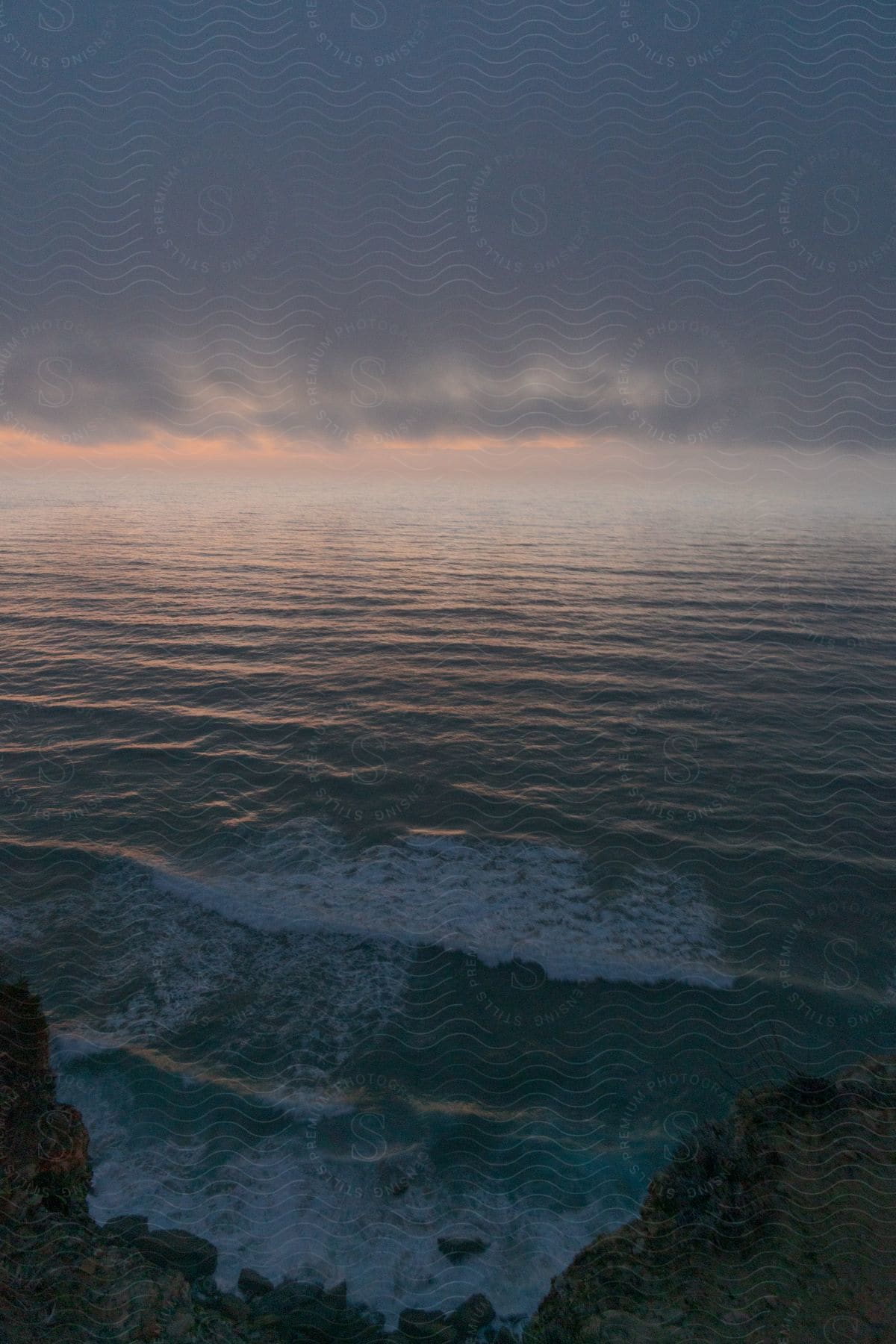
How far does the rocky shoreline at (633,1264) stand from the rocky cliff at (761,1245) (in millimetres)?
19

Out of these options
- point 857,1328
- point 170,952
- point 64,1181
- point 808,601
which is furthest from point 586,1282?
point 808,601

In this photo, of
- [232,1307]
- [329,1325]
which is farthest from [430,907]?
[232,1307]

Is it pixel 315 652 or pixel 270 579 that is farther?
pixel 270 579

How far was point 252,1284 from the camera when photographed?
28.2 feet

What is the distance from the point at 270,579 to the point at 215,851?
3664cm

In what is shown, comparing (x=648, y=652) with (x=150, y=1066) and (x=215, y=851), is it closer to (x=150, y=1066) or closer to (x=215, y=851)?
(x=215, y=851)

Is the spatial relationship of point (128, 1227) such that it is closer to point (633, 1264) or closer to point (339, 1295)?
point (339, 1295)

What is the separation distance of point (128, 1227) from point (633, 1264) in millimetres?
7682

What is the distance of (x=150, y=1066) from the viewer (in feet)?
38.1

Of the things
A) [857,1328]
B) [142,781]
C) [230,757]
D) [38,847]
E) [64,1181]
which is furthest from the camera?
[230,757]

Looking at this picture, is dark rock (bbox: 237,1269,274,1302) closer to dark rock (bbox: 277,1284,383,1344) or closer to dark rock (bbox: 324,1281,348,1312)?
dark rock (bbox: 277,1284,383,1344)

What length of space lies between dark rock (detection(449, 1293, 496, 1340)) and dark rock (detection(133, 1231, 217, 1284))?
365cm

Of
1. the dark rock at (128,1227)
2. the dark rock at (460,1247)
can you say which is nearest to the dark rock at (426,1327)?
the dark rock at (460,1247)

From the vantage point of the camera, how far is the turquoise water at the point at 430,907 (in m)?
10.0
